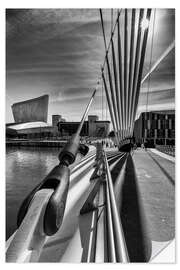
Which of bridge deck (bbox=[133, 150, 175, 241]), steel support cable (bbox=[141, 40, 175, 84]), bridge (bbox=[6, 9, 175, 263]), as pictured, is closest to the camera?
bridge (bbox=[6, 9, 175, 263])

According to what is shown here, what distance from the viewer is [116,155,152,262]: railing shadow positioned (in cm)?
182

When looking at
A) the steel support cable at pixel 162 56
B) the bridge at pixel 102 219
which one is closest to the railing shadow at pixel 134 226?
the bridge at pixel 102 219

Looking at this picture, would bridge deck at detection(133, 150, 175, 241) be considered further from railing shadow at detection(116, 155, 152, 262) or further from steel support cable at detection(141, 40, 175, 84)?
steel support cable at detection(141, 40, 175, 84)

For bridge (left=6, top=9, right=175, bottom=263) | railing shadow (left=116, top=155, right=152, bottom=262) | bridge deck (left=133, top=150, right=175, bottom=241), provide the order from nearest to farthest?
bridge (left=6, top=9, right=175, bottom=263) → railing shadow (left=116, top=155, right=152, bottom=262) → bridge deck (left=133, top=150, right=175, bottom=241)

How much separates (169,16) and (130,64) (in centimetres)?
274

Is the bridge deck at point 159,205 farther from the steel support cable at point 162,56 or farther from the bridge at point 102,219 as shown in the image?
the steel support cable at point 162,56

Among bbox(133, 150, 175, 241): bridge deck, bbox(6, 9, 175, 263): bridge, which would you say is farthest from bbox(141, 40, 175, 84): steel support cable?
bbox(133, 150, 175, 241): bridge deck

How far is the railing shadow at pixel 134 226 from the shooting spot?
182cm

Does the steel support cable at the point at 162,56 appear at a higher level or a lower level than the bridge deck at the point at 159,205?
higher

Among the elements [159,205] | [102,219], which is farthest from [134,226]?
[159,205]

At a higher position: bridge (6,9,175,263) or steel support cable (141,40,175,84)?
steel support cable (141,40,175,84)

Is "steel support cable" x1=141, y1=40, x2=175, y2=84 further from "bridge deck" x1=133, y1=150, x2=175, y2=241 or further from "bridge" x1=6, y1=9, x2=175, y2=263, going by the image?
"bridge deck" x1=133, y1=150, x2=175, y2=241

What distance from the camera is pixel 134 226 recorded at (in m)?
2.12

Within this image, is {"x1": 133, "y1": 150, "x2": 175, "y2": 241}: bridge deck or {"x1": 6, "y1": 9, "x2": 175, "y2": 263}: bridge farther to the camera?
{"x1": 133, "y1": 150, "x2": 175, "y2": 241}: bridge deck
